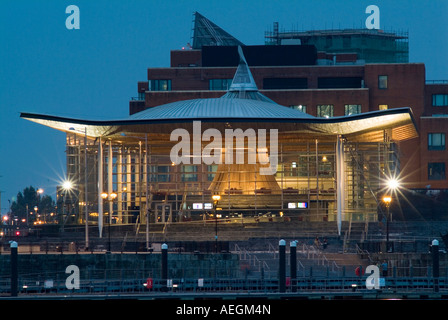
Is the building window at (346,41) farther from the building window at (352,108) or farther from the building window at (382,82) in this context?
the building window at (352,108)

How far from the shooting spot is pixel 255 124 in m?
92.6

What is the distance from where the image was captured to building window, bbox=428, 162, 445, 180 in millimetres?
121625

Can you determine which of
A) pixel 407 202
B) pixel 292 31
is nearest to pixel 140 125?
pixel 407 202

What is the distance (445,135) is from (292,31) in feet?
162

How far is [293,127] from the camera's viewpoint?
92562mm

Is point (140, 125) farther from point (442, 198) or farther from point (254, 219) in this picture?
point (442, 198)

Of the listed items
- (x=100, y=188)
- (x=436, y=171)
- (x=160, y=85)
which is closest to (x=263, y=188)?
(x=100, y=188)

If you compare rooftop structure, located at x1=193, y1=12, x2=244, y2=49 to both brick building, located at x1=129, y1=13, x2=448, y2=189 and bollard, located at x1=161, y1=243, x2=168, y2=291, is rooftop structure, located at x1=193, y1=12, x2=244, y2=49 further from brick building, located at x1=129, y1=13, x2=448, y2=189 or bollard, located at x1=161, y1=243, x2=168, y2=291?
bollard, located at x1=161, y1=243, x2=168, y2=291

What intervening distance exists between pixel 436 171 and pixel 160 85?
32.4m

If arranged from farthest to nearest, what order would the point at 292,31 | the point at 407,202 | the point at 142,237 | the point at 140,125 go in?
1. the point at 292,31
2. the point at 407,202
3. the point at 140,125
4. the point at 142,237

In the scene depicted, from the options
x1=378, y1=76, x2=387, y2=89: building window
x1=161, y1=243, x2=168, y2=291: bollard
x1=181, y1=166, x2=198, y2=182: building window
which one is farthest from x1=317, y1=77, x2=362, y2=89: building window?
x1=161, y1=243, x2=168, y2=291: bollard

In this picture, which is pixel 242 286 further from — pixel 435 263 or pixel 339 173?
pixel 339 173

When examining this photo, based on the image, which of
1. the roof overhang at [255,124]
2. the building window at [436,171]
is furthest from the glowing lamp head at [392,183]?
the building window at [436,171]

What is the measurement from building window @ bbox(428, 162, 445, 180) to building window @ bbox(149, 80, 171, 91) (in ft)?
100
